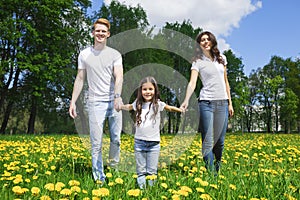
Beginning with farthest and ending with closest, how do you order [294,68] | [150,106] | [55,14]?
[294,68]
[55,14]
[150,106]

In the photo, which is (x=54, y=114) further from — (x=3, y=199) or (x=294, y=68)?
(x=294, y=68)

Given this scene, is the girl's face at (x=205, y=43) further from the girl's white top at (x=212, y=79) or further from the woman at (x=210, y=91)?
the girl's white top at (x=212, y=79)

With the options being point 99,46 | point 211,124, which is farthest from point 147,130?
point 99,46

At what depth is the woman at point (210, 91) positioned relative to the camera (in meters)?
4.07

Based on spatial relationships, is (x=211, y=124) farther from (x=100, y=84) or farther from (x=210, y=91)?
(x=100, y=84)

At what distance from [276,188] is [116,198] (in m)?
1.60

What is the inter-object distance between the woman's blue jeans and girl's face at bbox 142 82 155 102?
89 centimetres

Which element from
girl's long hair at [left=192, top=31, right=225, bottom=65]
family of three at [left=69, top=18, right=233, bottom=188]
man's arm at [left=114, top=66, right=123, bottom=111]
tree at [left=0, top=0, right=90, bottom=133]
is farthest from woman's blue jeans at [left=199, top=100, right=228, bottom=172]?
tree at [left=0, top=0, right=90, bottom=133]

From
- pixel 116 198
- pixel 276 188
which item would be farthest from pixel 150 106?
pixel 276 188

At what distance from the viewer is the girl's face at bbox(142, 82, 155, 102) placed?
139 inches

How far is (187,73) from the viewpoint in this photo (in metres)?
23.2

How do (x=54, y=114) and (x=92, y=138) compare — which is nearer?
(x=92, y=138)

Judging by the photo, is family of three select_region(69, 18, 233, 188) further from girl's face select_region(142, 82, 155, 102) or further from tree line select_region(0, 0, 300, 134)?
tree line select_region(0, 0, 300, 134)

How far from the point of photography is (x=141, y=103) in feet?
11.6
